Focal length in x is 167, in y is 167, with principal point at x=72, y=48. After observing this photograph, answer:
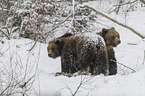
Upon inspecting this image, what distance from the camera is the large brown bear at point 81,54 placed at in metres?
2.89

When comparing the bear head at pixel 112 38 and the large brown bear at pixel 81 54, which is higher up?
the bear head at pixel 112 38

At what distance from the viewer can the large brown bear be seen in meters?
2.89

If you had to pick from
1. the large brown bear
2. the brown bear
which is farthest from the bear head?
the large brown bear

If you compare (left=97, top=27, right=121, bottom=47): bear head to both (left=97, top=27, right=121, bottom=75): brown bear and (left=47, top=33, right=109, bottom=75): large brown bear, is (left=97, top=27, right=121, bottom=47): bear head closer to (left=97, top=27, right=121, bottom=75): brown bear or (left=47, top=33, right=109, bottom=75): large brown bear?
(left=97, top=27, right=121, bottom=75): brown bear

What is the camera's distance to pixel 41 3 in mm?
6457

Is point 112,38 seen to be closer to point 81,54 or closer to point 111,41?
point 111,41

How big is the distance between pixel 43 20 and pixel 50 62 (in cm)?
252

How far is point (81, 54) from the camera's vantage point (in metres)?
2.90

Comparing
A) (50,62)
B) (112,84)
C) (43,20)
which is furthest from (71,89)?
(43,20)

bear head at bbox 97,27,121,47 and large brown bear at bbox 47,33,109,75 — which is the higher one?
bear head at bbox 97,27,121,47

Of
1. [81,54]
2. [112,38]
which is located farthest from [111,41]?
[81,54]

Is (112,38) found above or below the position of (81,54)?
above

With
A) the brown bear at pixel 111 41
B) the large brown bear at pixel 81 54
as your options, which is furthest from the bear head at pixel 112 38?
the large brown bear at pixel 81 54

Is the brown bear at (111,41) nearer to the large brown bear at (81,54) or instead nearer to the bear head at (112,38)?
the bear head at (112,38)
